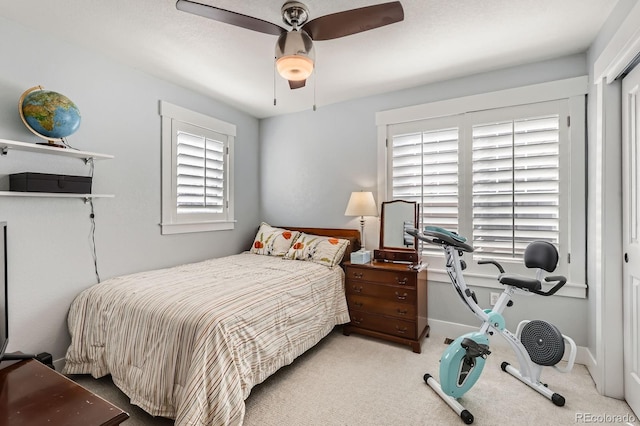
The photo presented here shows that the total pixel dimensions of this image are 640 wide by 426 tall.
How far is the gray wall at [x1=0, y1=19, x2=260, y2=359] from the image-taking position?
2.16m

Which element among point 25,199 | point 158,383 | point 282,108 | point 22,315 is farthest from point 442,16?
point 22,315

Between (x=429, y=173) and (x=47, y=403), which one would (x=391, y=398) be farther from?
(x=429, y=173)

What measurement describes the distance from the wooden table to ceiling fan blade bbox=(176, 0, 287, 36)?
1.77 meters

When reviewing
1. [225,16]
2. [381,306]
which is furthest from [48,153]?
[381,306]

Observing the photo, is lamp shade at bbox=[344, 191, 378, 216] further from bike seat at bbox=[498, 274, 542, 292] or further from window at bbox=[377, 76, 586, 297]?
bike seat at bbox=[498, 274, 542, 292]

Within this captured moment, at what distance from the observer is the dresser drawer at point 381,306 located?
2.82m

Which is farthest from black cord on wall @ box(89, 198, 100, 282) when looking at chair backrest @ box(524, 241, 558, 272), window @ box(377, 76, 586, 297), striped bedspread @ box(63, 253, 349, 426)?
chair backrest @ box(524, 241, 558, 272)

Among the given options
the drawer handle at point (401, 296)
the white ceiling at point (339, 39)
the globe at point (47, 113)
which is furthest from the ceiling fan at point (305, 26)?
the drawer handle at point (401, 296)

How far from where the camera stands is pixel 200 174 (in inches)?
137

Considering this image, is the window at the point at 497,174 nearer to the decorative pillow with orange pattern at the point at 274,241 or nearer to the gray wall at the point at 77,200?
the decorative pillow with orange pattern at the point at 274,241

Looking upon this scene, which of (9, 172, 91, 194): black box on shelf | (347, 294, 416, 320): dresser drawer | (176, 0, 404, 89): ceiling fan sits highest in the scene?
(176, 0, 404, 89): ceiling fan

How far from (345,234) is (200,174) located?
5.92ft

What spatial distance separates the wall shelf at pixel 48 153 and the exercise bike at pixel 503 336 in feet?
8.24

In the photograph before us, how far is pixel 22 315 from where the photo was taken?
2.18 meters
